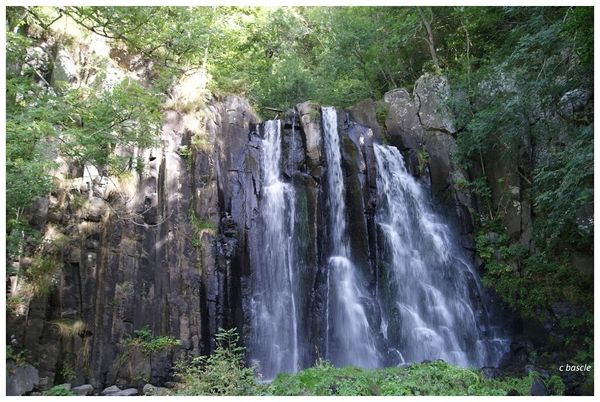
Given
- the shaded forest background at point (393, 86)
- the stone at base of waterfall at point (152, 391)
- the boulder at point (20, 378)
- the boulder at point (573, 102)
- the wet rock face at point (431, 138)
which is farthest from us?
the wet rock face at point (431, 138)

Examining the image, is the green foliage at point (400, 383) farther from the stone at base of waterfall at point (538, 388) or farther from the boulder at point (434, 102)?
the boulder at point (434, 102)

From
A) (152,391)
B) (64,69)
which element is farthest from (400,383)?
(64,69)

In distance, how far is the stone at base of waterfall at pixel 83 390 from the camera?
8280 millimetres

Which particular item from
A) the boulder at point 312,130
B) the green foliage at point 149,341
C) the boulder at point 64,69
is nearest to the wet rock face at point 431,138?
the boulder at point 312,130

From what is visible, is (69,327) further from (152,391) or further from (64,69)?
(64,69)

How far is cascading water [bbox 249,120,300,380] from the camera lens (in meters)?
10.4

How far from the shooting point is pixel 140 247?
10.5m

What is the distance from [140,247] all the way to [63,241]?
1556mm

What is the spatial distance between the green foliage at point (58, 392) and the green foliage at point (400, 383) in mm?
3545

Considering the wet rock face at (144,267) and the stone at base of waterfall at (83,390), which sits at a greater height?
the wet rock face at (144,267)

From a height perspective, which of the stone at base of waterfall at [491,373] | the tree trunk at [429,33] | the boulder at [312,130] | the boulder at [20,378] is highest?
the tree trunk at [429,33]

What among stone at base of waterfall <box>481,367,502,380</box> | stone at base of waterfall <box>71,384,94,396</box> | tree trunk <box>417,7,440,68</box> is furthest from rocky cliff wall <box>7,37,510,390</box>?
tree trunk <box>417,7,440,68</box>

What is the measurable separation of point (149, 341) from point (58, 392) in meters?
2.11

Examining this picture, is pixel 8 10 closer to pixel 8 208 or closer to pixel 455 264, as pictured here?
pixel 8 208
